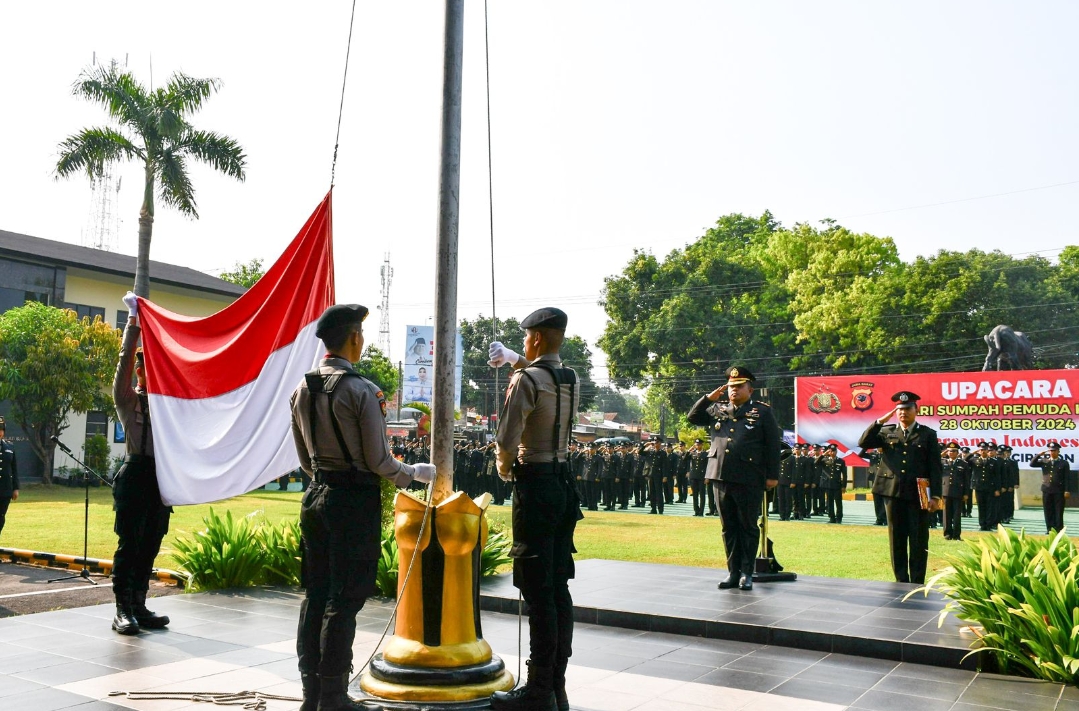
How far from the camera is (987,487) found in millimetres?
17625

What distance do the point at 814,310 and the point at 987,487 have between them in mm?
25902

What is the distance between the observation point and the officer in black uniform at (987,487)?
57.8 feet

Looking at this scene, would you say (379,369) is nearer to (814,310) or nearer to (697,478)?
(814,310)

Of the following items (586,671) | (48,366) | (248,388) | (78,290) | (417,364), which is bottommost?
(586,671)

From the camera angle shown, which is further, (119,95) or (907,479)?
(119,95)

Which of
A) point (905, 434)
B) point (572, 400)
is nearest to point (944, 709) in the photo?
point (572, 400)

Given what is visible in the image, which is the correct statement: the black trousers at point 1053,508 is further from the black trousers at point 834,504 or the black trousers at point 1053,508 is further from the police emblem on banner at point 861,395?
the police emblem on banner at point 861,395

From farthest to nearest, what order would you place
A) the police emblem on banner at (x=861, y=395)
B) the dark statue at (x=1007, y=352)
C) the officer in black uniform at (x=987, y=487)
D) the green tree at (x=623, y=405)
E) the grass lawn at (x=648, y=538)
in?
the green tree at (x=623, y=405)
the dark statue at (x=1007, y=352)
the police emblem on banner at (x=861, y=395)
the officer in black uniform at (x=987, y=487)
the grass lawn at (x=648, y=538)

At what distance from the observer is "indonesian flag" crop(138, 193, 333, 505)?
19.7 feet

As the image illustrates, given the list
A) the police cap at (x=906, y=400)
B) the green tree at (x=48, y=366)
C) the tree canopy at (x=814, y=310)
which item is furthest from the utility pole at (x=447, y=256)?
the tree canopy at (x=814, y=310)

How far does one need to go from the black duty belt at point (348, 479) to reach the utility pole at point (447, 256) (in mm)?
509

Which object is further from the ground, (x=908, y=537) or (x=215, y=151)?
(x=215, y=151)

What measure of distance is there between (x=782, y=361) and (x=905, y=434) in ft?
126

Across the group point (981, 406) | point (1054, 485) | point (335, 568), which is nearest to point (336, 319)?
point (335, 568)
